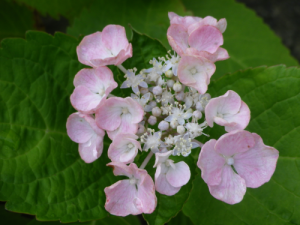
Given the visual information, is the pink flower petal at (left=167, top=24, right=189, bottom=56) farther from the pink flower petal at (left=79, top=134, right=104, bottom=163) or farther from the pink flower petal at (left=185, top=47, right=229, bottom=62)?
the pink flower petal at (left=79, top=134, right=104, bottom=163)

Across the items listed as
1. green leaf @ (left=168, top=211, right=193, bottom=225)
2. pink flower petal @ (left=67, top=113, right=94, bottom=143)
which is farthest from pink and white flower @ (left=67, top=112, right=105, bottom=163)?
green leaf @ (left=168, top=211, right=193, bottom=225)

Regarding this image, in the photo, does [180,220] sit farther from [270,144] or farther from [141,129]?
[141,129]

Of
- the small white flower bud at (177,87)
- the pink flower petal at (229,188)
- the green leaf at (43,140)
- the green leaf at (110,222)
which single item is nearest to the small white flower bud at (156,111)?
the small white flower bud at (177,87)

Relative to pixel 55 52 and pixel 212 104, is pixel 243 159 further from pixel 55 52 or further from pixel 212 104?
pixel 55 52

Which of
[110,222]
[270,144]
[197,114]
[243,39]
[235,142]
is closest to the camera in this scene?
[235,142]

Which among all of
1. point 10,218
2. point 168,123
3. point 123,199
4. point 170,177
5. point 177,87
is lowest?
point 10,218

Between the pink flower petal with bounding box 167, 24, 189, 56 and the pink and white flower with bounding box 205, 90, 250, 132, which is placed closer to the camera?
the pink and white flower with bounding box 205, 90, 250, 132

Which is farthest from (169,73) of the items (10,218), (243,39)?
(10,218)
